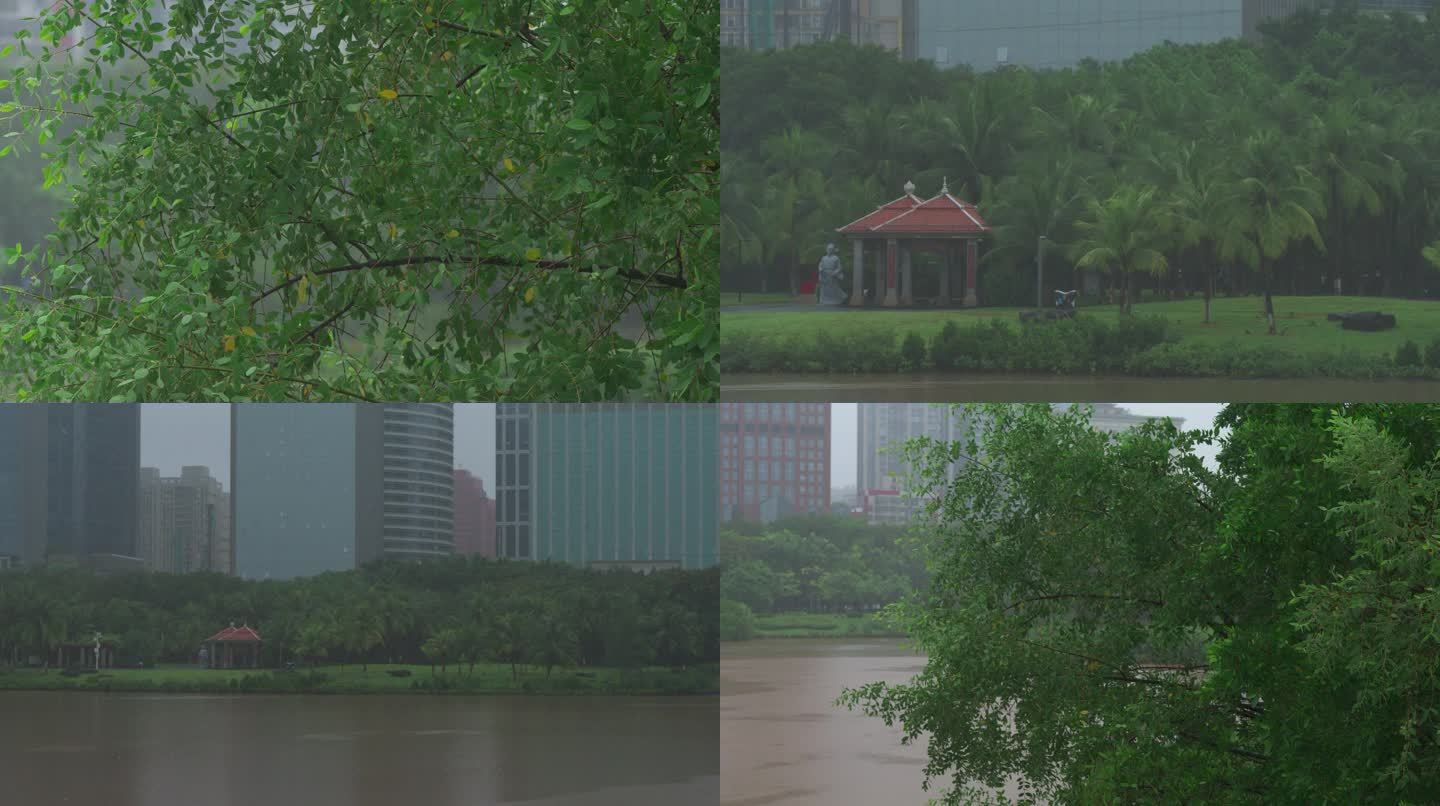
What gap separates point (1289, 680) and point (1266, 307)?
2877mm

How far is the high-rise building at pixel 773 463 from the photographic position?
8078 mm

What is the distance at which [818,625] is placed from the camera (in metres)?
8.44

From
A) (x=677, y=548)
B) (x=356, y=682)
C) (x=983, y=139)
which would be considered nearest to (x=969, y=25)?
(x=983, y=139)

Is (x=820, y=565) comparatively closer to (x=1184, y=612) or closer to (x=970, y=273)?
(x=1184, y=612)

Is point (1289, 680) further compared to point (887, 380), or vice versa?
point (1289, 680)

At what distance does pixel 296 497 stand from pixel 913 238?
4.58 ft

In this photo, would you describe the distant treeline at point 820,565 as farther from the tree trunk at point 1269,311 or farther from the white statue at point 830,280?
the tree trunk at point 1269,311

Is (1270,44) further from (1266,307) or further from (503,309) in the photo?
(503,309)

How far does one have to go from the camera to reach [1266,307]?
3271 millimetres

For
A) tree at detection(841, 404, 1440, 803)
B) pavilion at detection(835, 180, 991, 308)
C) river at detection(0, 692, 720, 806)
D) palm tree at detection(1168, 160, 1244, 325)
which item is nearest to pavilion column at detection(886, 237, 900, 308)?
pavilion at detection(835, 180, 991, 308)

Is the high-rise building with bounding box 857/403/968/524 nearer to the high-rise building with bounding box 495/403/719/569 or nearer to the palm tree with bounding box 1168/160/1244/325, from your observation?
the palm tree with bounding box 1168/160/1244/325

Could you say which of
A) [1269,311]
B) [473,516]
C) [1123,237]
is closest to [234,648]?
[473,516]

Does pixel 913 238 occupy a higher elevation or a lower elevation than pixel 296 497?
higher

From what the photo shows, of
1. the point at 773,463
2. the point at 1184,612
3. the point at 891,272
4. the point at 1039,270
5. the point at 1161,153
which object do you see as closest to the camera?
the point at 1161,153
